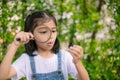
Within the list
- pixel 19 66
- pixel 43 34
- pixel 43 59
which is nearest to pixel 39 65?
pixel 43 59

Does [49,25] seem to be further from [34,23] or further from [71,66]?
[71,66]

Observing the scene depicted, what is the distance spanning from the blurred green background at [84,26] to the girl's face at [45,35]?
36.7 inches

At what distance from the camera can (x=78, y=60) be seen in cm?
294

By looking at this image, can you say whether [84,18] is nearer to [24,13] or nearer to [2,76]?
[24,13]

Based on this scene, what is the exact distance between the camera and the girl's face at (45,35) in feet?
9.86

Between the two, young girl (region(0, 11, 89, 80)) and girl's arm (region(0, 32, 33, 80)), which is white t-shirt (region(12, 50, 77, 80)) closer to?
young girl (region(0, 11, 89, 80))

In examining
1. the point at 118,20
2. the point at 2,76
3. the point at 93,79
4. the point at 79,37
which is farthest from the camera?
the point at 79,37

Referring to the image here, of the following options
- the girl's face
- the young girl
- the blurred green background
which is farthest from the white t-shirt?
the blurred green background

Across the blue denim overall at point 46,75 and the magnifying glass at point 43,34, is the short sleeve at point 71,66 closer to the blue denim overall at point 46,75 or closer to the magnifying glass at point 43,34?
the blue denim overall at point 46,75

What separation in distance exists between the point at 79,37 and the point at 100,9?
0.86 m

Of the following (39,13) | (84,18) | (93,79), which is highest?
(39,13)

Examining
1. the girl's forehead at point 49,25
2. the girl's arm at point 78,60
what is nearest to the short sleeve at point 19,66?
the girl's forehead at point 49,25

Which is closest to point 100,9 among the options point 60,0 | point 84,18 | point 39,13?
point 84,18

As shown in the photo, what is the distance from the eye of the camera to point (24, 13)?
14.2 ft
